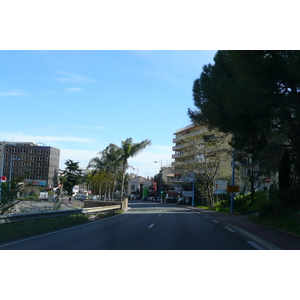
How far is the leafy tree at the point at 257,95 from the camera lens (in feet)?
41.9

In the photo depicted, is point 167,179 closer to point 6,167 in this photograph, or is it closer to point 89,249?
point 6,167

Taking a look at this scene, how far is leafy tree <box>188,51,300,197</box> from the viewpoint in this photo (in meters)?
12.8

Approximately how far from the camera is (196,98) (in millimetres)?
17859

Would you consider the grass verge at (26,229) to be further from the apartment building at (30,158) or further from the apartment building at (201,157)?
the apartment building at (30,158)

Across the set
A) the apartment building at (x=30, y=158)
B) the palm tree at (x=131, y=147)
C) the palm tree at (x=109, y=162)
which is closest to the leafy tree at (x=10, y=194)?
the palm tree at (x=131, y=147)

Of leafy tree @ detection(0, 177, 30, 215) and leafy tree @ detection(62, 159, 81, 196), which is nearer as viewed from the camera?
leafy tree @ detection(0, 177, 30, 215)

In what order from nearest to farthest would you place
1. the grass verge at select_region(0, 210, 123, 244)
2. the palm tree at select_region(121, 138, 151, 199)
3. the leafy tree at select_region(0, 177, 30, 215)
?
the grass verge at select_region(0, 210, 123, 244)
the leafy tree at select_region(0, 177, 30, 215)
the palm tree at select_region(121, 138, 151, 199)

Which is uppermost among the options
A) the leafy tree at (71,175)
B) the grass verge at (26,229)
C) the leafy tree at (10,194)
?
the leafy tree at (71,175)

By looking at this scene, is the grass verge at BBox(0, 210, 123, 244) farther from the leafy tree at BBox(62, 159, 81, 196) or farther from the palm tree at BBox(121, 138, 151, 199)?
the leafy tree at BBox(62, 159, 81, 196)

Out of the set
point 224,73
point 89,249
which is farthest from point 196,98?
point 89,249

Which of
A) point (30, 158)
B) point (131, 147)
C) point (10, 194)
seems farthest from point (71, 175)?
point (10, 194)

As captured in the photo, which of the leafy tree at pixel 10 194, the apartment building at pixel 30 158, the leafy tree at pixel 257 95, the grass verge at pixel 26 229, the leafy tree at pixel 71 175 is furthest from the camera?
the leafy tree at pixel 71 175

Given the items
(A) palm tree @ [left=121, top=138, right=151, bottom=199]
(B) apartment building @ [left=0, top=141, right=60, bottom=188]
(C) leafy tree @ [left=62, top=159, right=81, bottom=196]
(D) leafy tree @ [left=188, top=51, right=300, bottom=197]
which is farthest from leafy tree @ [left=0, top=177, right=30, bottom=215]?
(C) leafy tree @ [left=62, top=159, right=81, bottom=196]

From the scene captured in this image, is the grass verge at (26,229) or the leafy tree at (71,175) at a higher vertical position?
the leafy tree at (71,175)
